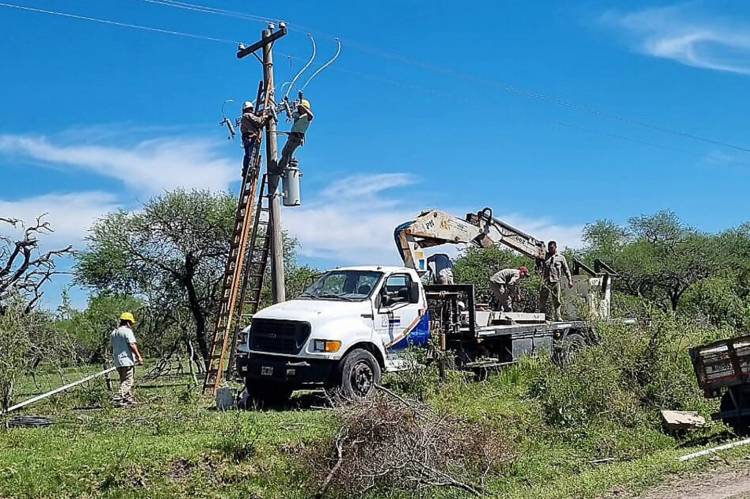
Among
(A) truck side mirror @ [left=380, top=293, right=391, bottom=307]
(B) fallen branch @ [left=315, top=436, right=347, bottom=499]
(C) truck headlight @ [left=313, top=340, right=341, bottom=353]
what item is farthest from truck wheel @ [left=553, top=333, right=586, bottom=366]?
(B) fallen branch @ [left=315, top=436, right=347, bottom=499]

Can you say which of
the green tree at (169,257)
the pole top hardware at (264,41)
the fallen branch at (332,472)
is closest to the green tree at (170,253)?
the green tree at (169,257)

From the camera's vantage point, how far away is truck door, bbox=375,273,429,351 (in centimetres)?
1478

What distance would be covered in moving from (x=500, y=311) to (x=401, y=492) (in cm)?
944

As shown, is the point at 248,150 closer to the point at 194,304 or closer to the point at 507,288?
the point at 507,288

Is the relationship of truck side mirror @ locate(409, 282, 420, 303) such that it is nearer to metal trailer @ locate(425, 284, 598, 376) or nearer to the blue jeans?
metal trailer @ locate(425, 284, 598, 376)

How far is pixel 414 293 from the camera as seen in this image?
51.2 feet

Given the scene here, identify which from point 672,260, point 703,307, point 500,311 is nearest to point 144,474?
point 500,311

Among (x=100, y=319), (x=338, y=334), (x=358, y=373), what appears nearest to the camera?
(x=338, y=334)

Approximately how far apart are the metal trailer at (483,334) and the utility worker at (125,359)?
18.1ft

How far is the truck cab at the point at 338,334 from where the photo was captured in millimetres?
13562

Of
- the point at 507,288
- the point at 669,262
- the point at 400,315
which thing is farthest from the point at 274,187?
the point at 669,262

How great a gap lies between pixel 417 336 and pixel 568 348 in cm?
309

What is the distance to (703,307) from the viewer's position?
3019 cm

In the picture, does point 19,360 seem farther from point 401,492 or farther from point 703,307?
point 703,307
